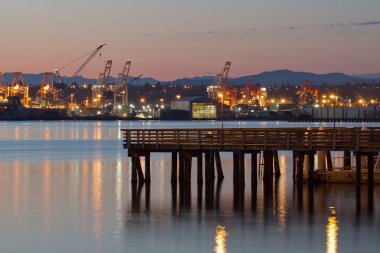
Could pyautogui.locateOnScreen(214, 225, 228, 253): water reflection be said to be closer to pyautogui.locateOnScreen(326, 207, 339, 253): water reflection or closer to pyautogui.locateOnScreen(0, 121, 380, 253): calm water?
pyautogui.locateOnScreen(0, 121, 380, 253): calm water

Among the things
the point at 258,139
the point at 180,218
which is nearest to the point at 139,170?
the point at 258,139

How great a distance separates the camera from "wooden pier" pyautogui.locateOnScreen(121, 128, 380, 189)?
46250 mm

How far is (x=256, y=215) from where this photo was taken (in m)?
40.1

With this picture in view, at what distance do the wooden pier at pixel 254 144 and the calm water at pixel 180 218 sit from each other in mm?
1225

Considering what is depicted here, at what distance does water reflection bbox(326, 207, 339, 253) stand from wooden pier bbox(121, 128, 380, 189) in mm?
6545

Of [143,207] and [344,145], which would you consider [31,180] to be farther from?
[344,145]

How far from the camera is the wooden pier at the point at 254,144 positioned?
46.2 meters

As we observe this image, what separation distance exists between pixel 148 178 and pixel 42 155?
48189mm

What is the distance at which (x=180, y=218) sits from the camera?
39.2 meters

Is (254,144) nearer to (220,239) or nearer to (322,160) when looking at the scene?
(322,160)

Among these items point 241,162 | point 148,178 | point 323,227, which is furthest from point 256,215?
point 148,178

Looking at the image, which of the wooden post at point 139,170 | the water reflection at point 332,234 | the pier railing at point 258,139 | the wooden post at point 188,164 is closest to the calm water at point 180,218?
the water reflection at point 332,234

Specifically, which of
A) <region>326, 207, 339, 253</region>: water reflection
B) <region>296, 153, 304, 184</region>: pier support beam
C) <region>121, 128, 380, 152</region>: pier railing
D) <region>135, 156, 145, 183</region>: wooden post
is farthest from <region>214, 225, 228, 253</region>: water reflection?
<region>135, 156, 145, 183</region>: wooden post

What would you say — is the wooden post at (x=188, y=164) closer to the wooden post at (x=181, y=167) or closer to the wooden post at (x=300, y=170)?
A: the wooden post at (x=181, y=167)
